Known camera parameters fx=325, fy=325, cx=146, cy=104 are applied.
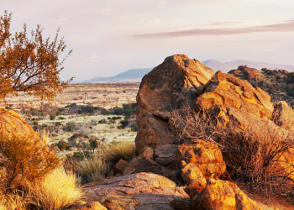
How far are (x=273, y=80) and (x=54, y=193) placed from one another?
4395 cm

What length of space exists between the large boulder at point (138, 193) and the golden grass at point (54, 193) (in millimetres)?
313

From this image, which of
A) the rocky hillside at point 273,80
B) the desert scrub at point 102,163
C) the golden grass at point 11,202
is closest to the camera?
the golden grass at point 11,202

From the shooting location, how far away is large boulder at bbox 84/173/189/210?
513 cm

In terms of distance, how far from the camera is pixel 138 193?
19.4 feet

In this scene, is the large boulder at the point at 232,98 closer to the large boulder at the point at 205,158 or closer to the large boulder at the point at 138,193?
the large boulder at the point at 205,158

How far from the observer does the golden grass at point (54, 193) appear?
5.20 meters

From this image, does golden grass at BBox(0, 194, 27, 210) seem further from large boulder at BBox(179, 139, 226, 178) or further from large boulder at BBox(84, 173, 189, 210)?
large boulder at BBox(179, 139, 226, 178)

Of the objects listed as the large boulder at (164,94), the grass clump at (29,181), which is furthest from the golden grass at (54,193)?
the large boulder at (164,94)

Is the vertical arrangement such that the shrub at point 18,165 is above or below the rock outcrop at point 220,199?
above

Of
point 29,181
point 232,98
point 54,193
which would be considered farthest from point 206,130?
point 29,181

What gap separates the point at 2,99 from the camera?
9.77 m

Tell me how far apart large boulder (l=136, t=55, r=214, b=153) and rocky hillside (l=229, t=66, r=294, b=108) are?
26.1 metres

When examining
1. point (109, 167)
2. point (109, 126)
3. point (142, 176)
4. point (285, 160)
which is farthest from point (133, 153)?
point (109, 126)

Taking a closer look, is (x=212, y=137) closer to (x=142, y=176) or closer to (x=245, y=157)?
(x=245, y=157)
